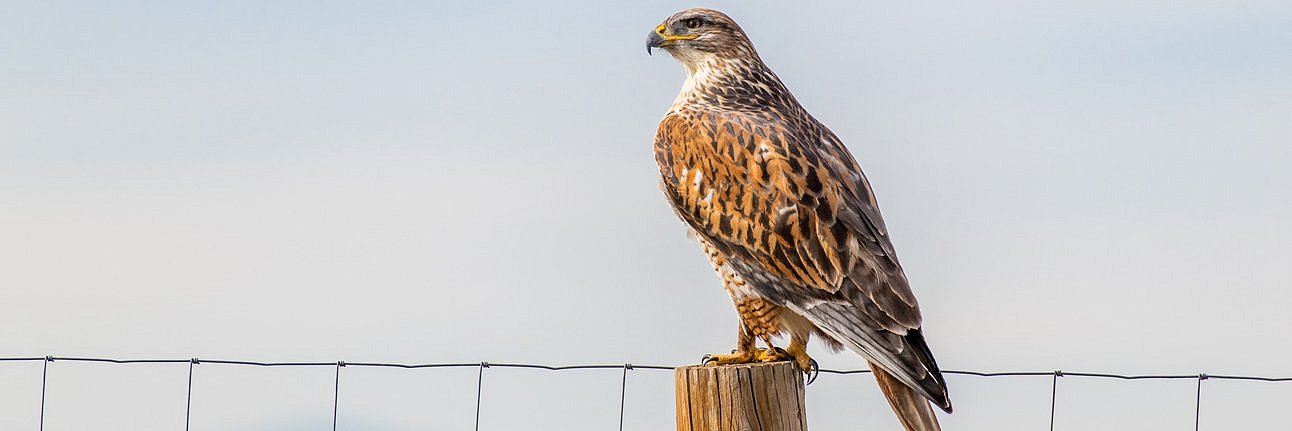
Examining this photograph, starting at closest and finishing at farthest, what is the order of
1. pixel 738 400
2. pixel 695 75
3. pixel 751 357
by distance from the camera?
pixel 738 400
pixel 751 357
pixel 695 75

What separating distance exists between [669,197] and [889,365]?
1286 millimetres

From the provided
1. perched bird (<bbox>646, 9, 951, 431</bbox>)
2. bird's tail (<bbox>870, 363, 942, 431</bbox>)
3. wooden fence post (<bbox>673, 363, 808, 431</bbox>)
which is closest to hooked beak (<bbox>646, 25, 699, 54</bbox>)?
perched bird (<bbox>646, 9, 951, 431</bbox>)

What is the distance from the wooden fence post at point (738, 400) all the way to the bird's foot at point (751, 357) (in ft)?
3.24

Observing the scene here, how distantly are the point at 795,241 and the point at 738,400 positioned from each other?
1339mm

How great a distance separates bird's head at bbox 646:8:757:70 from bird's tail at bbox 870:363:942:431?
6.68 ft

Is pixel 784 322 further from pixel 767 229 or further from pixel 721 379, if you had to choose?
pixel 721 379

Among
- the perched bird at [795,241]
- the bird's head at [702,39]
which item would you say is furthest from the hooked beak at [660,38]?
the perched bird at [795,241]

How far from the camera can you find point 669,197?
617 cm

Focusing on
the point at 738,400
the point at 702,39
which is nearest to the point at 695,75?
the point at 702,39

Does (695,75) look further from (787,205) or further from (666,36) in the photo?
(787,205)

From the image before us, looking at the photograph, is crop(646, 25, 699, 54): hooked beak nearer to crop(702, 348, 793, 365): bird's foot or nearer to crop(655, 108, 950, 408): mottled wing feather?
crop(655, 108, 950, 408): mottled wing feather

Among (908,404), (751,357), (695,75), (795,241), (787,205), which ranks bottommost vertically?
(908,404)

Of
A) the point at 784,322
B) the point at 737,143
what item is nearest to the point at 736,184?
the point at 737,143

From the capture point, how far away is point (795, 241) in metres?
5.77
